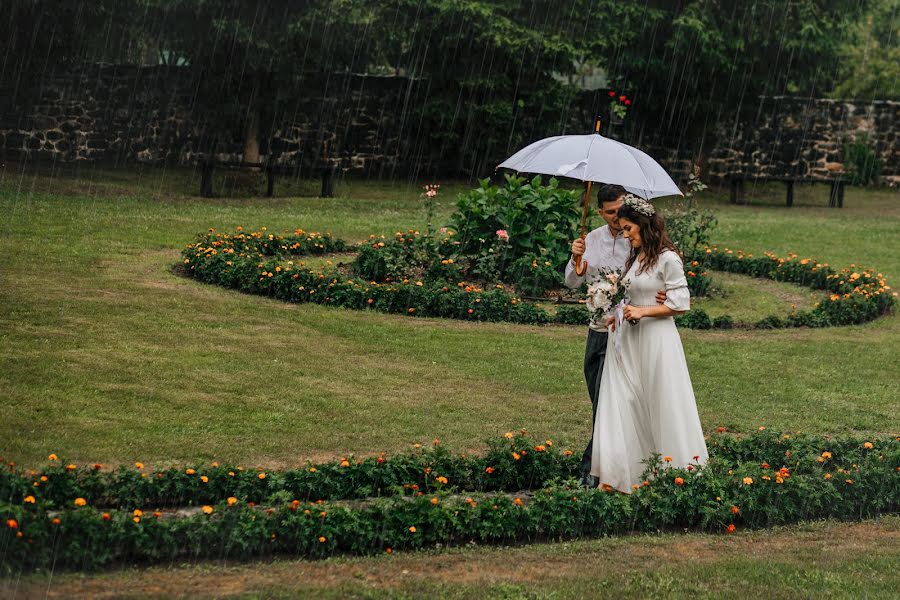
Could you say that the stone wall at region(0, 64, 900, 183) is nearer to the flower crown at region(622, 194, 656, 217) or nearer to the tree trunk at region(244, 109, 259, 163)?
the tree trunk at region(244, 109, 259, 163)

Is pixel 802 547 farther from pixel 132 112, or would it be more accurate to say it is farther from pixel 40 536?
pixel 132 112

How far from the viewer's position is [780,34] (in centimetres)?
2298

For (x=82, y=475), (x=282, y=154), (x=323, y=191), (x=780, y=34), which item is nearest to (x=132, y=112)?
(x=282, y=154)

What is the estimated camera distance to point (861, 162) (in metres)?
25.5

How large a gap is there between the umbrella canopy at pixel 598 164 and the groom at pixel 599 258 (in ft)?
0.31

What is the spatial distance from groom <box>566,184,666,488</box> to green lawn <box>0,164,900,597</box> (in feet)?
2.92

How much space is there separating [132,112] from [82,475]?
17.2 metres

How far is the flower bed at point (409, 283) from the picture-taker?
10945mm

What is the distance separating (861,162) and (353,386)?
65.6 ft

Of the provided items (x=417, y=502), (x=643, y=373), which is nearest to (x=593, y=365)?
(x=643, y=373)

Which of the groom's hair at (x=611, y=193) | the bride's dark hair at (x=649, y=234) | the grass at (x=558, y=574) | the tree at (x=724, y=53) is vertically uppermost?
the tree at (x=724, y=53)

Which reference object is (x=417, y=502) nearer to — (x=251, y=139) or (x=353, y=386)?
(x=353, y=386)

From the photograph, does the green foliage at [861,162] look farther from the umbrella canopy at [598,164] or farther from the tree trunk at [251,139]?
the umbrella canopy at [598,164]

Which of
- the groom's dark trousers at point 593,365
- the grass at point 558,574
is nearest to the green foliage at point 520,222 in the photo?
the groom's dark trousers at point 593,365
